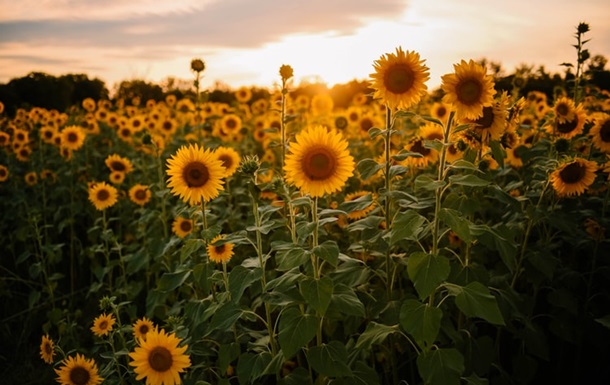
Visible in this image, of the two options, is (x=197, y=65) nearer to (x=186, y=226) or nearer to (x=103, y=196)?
(x=103, y=196)

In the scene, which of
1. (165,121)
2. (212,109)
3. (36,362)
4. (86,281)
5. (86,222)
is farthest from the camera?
(212,109)

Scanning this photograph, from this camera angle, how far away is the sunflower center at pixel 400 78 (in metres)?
2.41

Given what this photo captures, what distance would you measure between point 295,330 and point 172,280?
36.8 inches

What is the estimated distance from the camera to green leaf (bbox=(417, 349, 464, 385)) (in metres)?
1.99

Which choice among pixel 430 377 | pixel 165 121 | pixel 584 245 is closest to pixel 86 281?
pixel 165 121

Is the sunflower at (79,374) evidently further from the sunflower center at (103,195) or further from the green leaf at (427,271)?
the sunflower center at (103,195)

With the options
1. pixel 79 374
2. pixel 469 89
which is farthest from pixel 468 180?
pixel 79 374

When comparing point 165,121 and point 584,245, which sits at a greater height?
point 165,121

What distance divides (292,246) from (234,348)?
618 mm

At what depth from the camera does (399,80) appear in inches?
94.8

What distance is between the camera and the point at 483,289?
201cm

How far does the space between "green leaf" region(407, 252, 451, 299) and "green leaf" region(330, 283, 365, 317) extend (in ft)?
0.83

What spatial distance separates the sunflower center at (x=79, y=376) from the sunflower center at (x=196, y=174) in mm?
1054

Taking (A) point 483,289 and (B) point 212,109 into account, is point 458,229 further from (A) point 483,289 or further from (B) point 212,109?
(B) point 212,109
